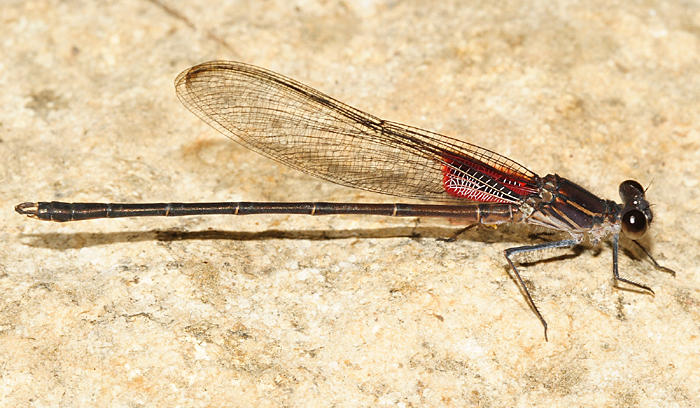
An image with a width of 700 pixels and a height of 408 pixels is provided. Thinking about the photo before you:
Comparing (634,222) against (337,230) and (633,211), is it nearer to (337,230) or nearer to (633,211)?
(633,211)

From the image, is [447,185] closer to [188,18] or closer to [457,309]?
[457,309]

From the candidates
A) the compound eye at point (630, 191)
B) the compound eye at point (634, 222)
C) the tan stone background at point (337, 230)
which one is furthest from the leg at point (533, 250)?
the compound eye at point (630, 191)

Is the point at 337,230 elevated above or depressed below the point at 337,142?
below

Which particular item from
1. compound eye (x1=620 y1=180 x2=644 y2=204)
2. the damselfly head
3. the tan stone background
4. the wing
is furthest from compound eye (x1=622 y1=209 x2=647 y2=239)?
the wing

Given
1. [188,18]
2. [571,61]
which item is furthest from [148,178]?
[571,61]

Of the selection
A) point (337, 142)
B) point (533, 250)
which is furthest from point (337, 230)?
point (533, 250)

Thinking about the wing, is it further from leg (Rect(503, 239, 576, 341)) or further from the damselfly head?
the damselfly head
